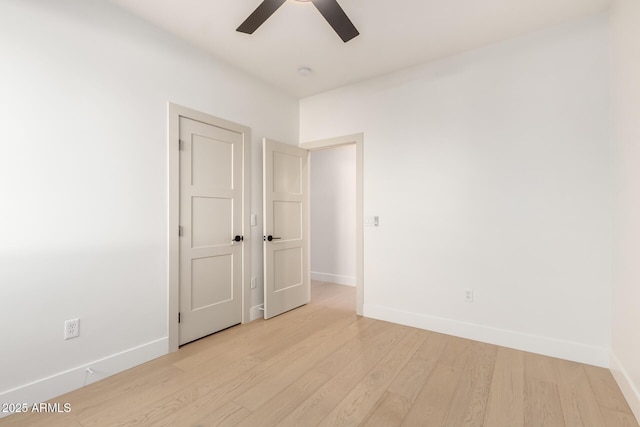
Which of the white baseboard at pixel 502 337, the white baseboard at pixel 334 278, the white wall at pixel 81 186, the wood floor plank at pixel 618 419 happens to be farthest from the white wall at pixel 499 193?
the white wall at pixel 81 186

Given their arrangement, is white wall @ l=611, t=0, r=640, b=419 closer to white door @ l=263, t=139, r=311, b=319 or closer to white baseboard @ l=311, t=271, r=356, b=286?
white door @ l=263, t=139, r=311, b=319

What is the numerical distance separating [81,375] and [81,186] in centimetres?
128

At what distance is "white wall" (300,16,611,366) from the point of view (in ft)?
7.47

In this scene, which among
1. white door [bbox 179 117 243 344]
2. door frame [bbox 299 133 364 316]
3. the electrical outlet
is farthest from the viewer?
door frame [bbox 299 133 364 316]

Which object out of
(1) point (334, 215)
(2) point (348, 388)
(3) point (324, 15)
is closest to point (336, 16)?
(3) point (324, 15)

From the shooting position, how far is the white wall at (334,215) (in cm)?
498

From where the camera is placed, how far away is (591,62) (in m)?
A: 2.27

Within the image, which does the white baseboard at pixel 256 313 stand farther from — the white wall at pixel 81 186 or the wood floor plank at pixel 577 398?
the wood floor plank at pixel 577 398

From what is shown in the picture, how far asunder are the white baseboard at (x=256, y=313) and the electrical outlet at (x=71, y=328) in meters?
1.55

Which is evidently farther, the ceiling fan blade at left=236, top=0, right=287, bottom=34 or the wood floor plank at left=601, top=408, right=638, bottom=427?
the ceiling fan blade at left=236, top=0, right=287, bottom=34

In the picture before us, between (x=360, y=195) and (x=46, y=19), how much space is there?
287cm

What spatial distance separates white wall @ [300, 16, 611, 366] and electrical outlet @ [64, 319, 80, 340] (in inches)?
101

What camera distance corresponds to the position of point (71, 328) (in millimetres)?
1950

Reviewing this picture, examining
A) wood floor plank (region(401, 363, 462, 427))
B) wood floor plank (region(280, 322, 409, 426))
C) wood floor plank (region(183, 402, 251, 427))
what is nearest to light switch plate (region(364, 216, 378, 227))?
wood floor plank (region(280, 322, 409, 426))
